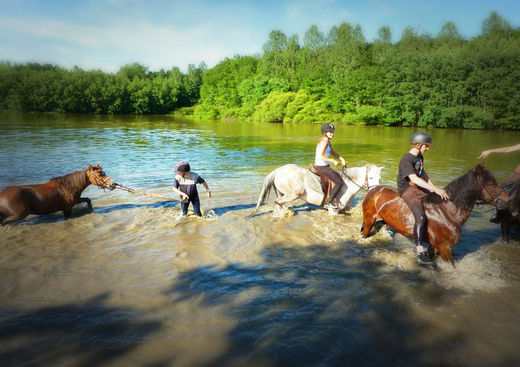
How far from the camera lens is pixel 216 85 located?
3989 inches

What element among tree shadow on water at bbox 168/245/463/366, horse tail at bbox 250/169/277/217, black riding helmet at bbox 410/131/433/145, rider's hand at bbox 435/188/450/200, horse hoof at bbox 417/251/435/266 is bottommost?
tree shadow on water at bbox 168/245/463/366

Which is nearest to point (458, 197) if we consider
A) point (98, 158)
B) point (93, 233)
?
point (93, 233)

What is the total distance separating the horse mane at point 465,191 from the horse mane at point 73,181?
9303 millimetres

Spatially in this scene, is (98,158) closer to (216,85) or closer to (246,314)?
(246,314)

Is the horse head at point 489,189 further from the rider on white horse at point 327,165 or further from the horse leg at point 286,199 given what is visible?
the horse leg at point 286,199

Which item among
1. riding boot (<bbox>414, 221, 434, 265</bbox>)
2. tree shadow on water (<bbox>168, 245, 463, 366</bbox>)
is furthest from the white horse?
riding boot (<bbox>414, 221, 434, 265</bbox>)

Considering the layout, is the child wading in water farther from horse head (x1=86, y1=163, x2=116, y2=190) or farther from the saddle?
the saddle

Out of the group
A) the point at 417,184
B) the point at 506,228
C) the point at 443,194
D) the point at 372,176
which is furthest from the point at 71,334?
the point at 506,228

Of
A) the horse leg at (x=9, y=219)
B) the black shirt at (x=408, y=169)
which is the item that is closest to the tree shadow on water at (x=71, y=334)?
the horse leg at (x=9, y=219)

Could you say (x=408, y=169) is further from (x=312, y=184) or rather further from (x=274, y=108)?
(x=274, y=108)

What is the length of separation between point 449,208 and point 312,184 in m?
3.99

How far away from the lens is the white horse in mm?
9148

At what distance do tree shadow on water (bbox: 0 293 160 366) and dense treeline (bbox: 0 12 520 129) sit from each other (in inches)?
2171

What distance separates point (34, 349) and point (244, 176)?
11.5m
